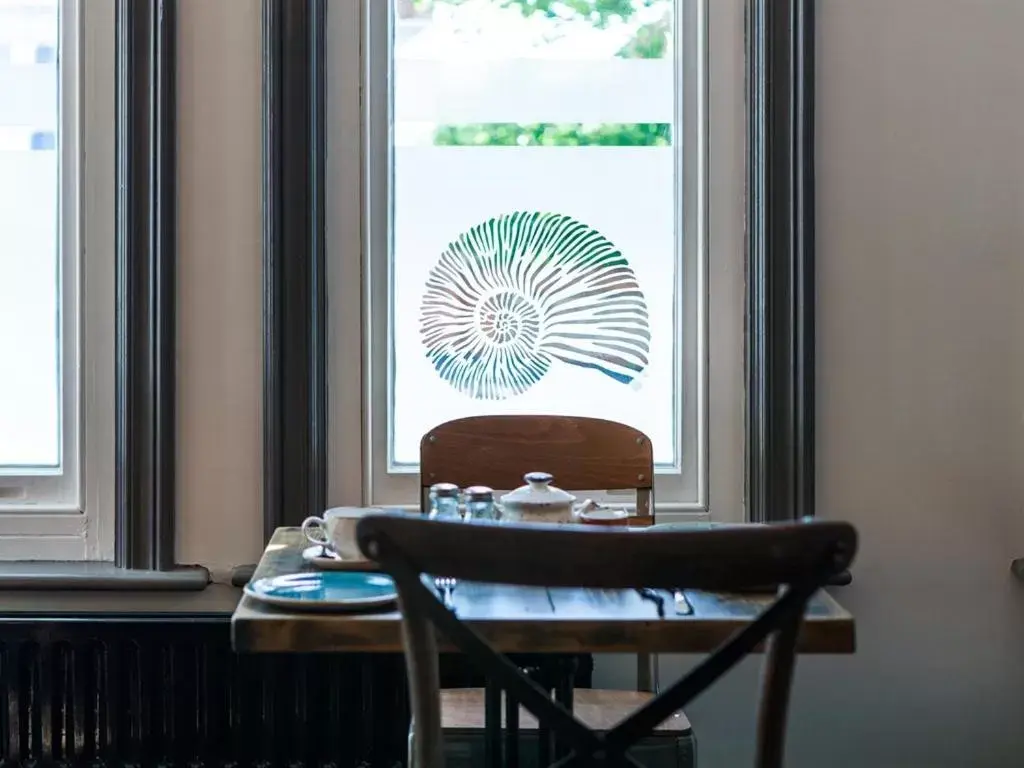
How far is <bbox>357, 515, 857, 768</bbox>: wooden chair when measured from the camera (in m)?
0.85

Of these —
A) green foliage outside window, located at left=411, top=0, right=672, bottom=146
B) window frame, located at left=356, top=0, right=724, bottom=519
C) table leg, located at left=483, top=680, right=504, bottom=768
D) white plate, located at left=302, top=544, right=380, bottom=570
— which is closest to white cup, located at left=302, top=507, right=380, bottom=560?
white plate, located at left=302, top=544, right=380, bottom=570

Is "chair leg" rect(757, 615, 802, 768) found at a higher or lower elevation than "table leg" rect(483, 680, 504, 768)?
higher

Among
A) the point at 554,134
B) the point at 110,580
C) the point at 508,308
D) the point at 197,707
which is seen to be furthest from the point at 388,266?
the point at 197,707

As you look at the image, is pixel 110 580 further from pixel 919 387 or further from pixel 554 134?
pixel 919 387

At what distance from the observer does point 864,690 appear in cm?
204

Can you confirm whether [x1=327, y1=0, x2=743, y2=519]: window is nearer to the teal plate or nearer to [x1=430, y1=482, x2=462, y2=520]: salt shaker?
[x1=430, y1=482, x2=462, y2=520]: salt shaker

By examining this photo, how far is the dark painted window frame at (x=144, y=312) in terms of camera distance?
6.38 ft

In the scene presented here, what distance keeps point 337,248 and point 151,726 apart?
964 mm

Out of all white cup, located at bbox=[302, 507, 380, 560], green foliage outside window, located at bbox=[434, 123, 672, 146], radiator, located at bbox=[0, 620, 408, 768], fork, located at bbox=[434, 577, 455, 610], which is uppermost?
green foliage outside window, located at bbox=[434, 123, 672, 146]

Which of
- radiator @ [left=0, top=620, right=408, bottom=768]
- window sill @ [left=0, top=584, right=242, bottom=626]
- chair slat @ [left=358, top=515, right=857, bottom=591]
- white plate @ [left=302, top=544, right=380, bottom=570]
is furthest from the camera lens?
window sill @ [left=0, top=584, right=242, bottom=626]

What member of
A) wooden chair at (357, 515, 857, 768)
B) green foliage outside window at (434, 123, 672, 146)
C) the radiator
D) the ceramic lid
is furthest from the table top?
green foliage outside window at (434, 123, 672, 146)

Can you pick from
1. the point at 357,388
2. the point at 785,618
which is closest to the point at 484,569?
the point at 785,618

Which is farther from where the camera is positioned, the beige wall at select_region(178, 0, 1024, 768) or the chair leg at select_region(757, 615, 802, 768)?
the beige wall at select_region(178, 0, 1024, 768)

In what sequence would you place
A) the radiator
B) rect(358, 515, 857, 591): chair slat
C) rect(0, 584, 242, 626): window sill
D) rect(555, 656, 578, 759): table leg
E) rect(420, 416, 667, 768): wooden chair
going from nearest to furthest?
rect(358, 515, 857, 591): chair slat < rect(555, 656, 578, 759): table leg < rect(420, 416, 667, 768): wooden chair < the radiator < rect(0, 584, 242, 626): window sill
